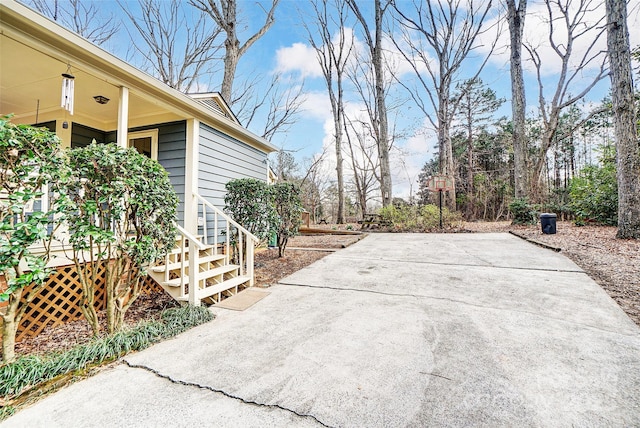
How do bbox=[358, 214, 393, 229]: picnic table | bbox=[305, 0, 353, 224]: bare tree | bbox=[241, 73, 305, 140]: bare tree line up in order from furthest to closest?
bbox=[305, 0, 353, 224]: bare tree < bbox=[241, 73, 305, 140]: bare tree < bbox=[358, 214, 393, 229]: picnic table

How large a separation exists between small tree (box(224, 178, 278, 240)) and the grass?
191cm

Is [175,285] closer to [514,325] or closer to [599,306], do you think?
[514,325]

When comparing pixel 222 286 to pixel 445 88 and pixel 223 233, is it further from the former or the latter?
pixel 445 88

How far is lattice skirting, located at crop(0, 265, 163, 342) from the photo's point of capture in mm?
2473

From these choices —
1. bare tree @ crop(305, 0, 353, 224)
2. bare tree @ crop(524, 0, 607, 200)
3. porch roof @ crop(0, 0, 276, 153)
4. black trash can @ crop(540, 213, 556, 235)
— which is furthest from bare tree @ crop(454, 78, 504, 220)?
porch roof @ crop(0, 0, 276, 153)

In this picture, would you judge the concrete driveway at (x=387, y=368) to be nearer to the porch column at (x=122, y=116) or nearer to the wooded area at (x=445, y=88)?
the porch column at (x=122, y=116)

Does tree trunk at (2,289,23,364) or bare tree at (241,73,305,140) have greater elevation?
bare tree at (241,73,305,140)

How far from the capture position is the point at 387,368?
1713 mm

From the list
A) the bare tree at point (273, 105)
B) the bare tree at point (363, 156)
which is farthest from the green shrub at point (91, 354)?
the bare tree at point (363, 156)

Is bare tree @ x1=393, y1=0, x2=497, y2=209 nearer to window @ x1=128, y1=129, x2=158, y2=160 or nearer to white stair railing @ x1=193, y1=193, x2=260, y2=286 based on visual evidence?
white stair railing @ x1=193, y1=193, x2=260, y2=286

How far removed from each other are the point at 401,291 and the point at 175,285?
8.52 feet

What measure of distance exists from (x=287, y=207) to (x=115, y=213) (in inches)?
116

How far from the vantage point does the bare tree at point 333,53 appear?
Result: 1527cm

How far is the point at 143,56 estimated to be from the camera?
39.8 feet
